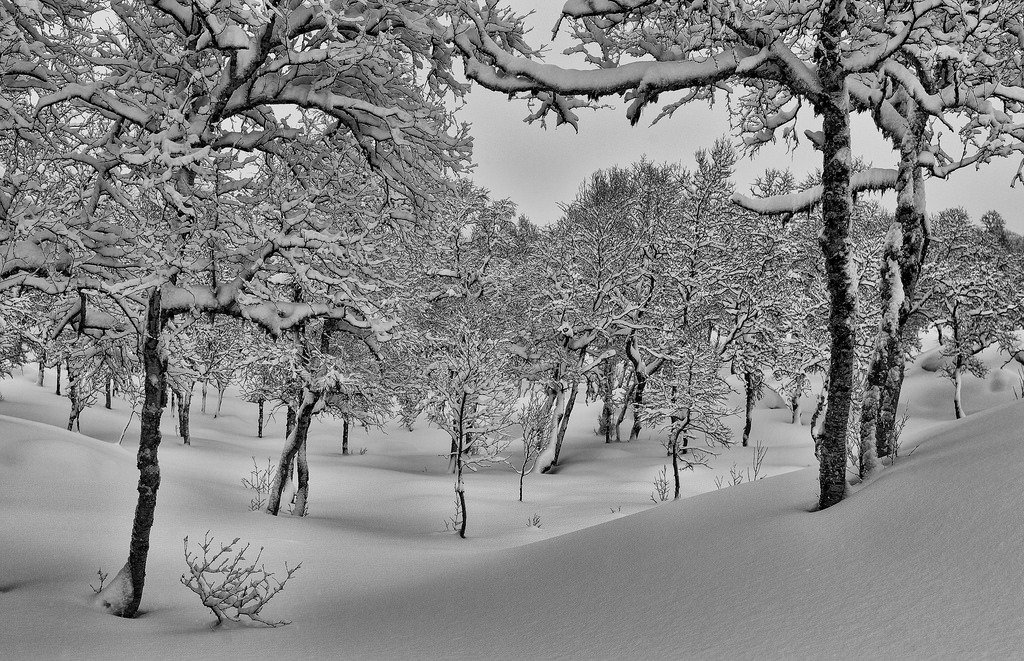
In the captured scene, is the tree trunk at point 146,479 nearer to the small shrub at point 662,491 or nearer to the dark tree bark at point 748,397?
the small shrub at point 662,491

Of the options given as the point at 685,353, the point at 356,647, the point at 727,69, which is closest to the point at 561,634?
→ the point at 356,647

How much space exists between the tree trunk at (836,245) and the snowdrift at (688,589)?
309mm

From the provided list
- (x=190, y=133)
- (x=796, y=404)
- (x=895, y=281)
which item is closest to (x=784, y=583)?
(x=895, y=281)

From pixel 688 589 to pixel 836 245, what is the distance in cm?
291

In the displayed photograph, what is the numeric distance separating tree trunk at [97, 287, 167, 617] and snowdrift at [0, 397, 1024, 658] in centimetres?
22

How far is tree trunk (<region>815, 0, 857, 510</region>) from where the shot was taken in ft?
14.6

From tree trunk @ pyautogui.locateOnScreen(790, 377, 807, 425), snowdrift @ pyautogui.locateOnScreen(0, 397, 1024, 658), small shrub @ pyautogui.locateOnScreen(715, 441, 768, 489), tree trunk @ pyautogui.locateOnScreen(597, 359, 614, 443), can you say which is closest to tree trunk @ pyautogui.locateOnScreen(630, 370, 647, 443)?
tree trunk @ pyautogui.locateOnScreen(597, 359, 614, 443)

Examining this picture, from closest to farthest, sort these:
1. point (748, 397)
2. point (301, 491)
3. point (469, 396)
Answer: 1. point (301, 491)
2. point (469, 396)
3. point (748, 397)

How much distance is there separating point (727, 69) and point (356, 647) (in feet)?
16.2

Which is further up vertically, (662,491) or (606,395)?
(606,395)

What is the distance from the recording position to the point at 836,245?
15.1ft

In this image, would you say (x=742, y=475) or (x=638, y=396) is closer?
(x=742, y=475)

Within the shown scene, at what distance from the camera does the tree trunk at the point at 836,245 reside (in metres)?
4.45

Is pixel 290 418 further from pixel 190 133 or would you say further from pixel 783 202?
pixel 783 202
